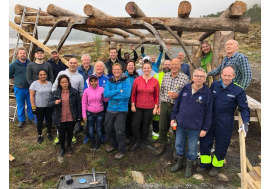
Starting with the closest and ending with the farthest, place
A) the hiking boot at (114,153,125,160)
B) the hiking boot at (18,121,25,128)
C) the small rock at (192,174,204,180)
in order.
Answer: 1. the small rock at (192,174,204,180)
2. the hiking boot at (114,153,125,160)
3. the hiking boot at (18,121,25,128)

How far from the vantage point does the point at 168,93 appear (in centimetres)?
388

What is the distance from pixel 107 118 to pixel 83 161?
1.14 meters

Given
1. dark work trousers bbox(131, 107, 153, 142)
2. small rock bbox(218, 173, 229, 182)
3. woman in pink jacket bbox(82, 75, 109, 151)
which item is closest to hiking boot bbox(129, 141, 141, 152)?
dark work trousers bbox(131, 107, 153, 142)

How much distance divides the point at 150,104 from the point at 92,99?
4.43 ft

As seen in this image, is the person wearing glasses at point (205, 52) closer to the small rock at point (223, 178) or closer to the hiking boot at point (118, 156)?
the small rock at point (223, 178)

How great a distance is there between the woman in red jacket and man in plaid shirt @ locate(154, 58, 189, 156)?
166 mm

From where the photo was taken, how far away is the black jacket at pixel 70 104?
13.1ft

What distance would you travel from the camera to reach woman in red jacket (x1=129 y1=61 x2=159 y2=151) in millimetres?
4113

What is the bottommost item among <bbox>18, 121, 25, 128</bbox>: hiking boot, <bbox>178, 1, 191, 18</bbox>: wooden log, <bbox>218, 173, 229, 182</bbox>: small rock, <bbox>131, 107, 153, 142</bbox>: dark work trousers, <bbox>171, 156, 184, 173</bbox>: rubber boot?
<bbox>218, 173, 229, 182</bbox>: small rock

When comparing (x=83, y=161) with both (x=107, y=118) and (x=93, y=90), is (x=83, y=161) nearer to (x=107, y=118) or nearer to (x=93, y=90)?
(x=107, y=118)

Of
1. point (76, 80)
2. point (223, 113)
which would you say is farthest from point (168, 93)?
point (76, 80)

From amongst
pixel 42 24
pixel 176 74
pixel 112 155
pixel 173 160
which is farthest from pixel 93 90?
pixel 42 24

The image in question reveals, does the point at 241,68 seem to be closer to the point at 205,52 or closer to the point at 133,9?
the point at 205,52

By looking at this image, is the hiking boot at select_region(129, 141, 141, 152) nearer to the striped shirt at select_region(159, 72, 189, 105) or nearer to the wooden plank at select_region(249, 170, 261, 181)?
the striped shirt at select_region(159, 72, 189, 105)
